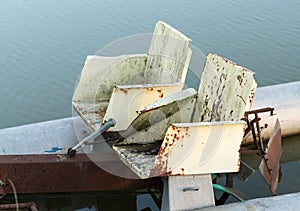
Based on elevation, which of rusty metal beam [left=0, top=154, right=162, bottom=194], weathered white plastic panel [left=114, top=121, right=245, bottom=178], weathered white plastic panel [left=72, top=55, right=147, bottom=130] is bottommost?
rusty metal beam [left=0, top=154, right=162, bottom=194]

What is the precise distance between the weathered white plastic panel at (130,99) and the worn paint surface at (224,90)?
251mm

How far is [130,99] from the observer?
3.60 meters

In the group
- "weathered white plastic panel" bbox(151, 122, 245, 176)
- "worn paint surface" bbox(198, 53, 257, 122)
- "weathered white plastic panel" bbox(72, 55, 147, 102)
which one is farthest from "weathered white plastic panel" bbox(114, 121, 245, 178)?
"weathered white plastic panel" bbox(72, 55, 147, 102)

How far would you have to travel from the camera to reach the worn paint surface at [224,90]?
126 inches

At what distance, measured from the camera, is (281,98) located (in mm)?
4469

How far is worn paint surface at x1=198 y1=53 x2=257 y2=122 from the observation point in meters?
3.21

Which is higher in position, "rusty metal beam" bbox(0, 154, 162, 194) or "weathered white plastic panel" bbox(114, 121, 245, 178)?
"weathered white plastic panel" bbox(114, 121, 245, 178)

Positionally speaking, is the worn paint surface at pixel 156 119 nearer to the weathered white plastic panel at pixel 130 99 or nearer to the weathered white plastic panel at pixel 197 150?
the weathered white plastic panel at pixel 130 99

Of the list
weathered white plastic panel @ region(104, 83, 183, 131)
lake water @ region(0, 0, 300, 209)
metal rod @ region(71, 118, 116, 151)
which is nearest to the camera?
metal rod @ region(71, 118, 116, 151)

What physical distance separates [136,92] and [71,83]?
8.09 ft

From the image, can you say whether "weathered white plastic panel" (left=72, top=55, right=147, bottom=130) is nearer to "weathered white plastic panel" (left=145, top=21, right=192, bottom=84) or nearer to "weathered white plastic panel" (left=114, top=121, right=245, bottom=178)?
"weathered white plastic panel" (left=145, top=21, right=192, bottom=84)

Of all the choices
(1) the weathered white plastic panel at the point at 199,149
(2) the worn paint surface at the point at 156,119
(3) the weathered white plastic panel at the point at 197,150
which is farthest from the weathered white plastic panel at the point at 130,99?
(1) the weathered white plastic panel at the point at 199,149

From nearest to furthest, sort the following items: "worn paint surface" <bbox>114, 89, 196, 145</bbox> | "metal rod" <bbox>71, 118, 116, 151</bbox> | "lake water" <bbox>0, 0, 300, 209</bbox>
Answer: "metal rod" <bbox>71, 118, 116, 151</bbox>
"worn paint surface" <bbox>114, 89, 196, 145</bbox>
"lake water" <bbox>0, 0, 300, 209</bbox>

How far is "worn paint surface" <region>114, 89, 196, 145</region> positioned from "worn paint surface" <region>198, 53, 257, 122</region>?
0.15m
